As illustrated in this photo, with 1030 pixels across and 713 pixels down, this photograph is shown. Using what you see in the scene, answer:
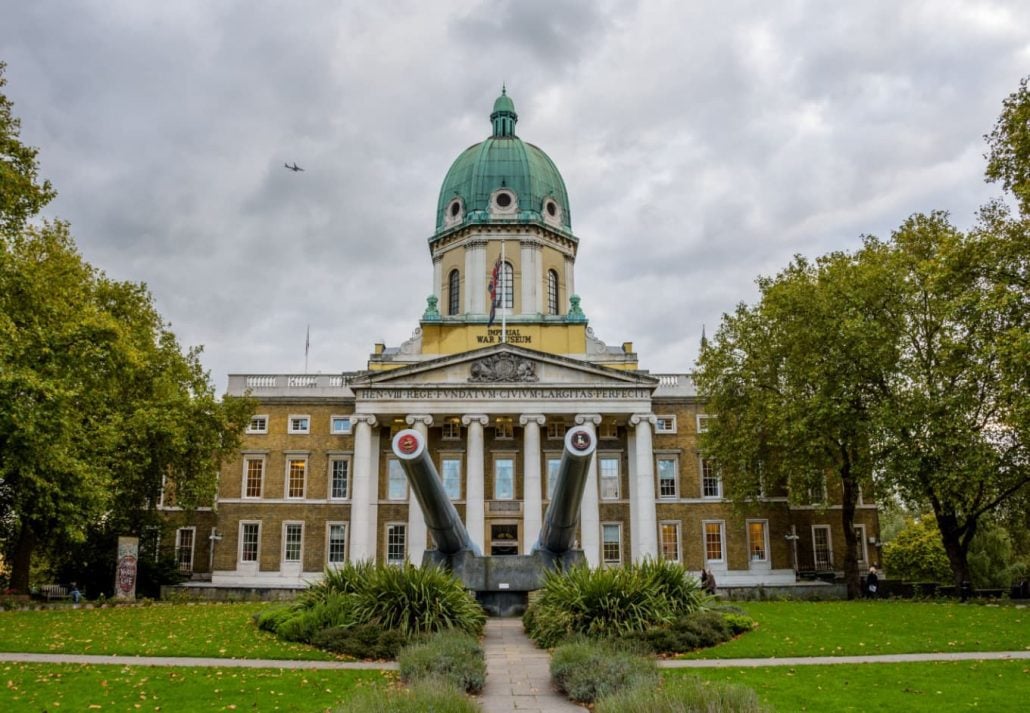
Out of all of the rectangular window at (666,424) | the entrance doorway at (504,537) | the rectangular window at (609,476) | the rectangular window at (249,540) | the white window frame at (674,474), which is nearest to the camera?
the entrance doorway at (504,537)

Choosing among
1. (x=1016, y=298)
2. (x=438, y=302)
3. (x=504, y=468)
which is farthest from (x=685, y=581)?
(x=438, y=302)

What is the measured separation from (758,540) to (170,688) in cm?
3918

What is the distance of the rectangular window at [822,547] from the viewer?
157ft

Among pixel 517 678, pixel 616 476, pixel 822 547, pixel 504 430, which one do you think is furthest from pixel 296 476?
pixel 517 678

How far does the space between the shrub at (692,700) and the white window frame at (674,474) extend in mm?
38436

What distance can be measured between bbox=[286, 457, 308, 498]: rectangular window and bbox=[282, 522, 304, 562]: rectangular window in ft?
5.36

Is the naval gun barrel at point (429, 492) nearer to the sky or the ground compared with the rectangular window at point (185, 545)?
nearer to the sky

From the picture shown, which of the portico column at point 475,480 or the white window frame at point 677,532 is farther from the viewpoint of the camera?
the white window frame at point 677,532

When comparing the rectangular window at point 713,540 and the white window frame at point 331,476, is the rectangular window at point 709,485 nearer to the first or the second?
the rectangular window at point 713,540

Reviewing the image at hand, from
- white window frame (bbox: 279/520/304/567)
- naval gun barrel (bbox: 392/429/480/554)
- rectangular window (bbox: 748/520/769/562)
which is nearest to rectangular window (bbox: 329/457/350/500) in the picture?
white window frame (bbox: 279/520/304/567)

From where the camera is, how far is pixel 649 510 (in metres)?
43.2

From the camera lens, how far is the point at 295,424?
4903 cm

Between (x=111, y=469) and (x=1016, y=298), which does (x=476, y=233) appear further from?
(x=1016, y=298)

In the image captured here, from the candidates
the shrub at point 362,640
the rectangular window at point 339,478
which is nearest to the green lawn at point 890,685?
the shrub at point 362,640
